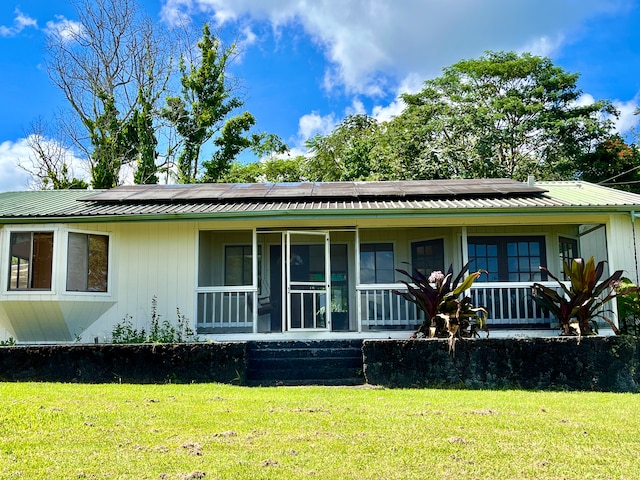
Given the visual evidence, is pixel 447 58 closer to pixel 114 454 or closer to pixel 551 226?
pixel 551 226

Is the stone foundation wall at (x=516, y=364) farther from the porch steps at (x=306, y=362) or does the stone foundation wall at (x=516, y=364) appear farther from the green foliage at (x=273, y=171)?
the green foliage at (x=273, y=171)

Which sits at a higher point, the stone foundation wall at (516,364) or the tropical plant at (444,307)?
the tropical plant at (444,307)

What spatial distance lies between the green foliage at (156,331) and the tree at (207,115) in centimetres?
1792

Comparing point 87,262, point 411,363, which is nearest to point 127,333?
point 87,262

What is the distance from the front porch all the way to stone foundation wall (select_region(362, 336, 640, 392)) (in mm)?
1802

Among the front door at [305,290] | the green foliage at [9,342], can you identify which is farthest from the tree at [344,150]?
the green foliage at [9,342]

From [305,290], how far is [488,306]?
3706mm

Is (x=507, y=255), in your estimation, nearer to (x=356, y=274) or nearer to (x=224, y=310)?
(x=356, y=274)

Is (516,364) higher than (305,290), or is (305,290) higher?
(305,290)

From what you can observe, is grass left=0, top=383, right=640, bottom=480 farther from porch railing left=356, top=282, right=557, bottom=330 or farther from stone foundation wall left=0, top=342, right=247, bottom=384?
porch railing left=356, top=282, right=557, bottom=330

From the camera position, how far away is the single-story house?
1117cm

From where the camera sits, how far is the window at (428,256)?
1358cm

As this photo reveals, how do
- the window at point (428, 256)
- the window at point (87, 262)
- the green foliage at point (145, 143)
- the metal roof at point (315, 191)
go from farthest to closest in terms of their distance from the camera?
the green foliage at point (145, 143)
the window at point (428, 256)
the metal roof at point (315, 191)
the window at point (87, 262)

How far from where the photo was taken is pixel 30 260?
11.2 m
